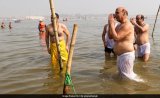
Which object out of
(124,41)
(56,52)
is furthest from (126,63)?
(56,52)

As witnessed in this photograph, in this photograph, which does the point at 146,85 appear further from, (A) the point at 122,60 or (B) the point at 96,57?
(B) the point at 96,57

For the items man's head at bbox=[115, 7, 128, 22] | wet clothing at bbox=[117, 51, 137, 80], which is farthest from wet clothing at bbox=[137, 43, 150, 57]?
man's head at bbox=[115, 7, 128, 22]

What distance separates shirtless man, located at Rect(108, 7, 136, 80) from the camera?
6.48m

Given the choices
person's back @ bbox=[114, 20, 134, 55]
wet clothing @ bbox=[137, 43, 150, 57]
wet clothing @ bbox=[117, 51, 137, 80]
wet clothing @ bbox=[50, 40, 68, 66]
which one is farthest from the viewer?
wet clothing @ bbox=[137, 43, 150, 57]

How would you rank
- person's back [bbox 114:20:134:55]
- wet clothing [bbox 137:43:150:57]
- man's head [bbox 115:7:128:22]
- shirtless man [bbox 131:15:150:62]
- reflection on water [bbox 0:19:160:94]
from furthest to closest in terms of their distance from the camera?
1. wet clothing [bbox 137:43:150:57]
2. shirtless man [bbox 131:15:150:62]
3. reflection on water [bbox 0:19:160:94]
4. person's back [bbox 114:20:134:55]
5. man's head [bbox 115:7:128:22]

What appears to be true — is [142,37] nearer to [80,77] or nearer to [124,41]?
[80,77]

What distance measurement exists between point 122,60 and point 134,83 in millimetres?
Result: 720

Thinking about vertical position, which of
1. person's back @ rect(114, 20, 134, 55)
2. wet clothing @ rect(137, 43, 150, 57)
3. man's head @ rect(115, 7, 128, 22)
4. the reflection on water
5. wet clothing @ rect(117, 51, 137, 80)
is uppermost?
man's head @ rect(115, 7, 128, 22)

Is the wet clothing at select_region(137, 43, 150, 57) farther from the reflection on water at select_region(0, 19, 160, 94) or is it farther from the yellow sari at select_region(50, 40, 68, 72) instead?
the yellow sari at select_region(50, 40, 68, 72)

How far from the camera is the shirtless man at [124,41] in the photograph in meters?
6.48

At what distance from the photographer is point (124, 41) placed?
685 cm

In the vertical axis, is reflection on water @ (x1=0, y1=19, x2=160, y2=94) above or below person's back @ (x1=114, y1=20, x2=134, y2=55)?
below

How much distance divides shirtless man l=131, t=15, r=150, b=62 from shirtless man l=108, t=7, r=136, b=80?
9.59 feet

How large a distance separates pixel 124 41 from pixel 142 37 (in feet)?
10.8
